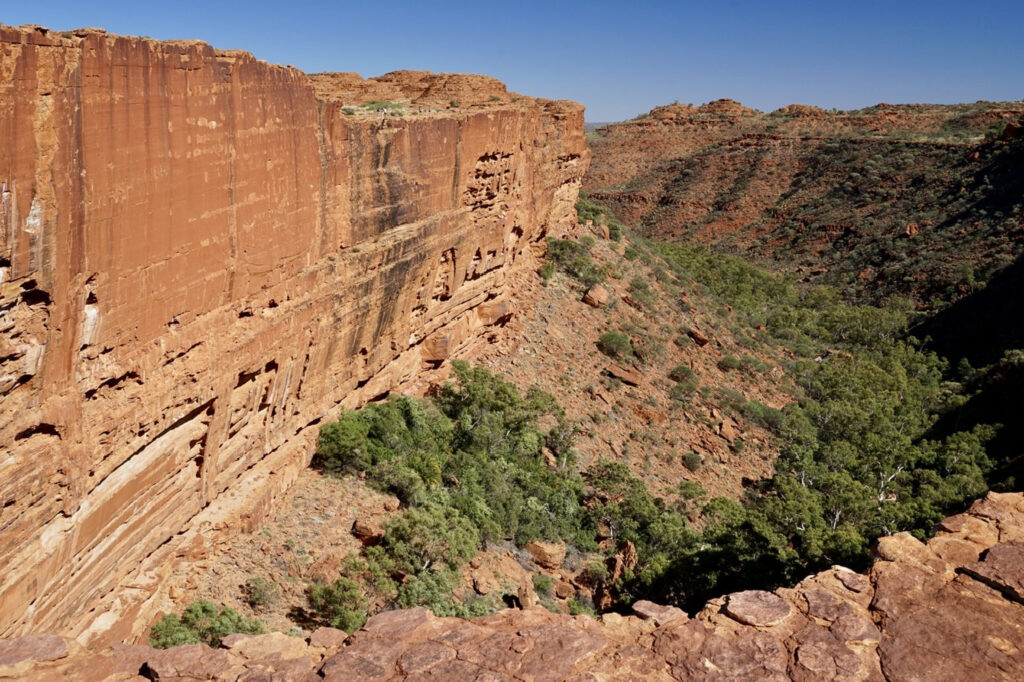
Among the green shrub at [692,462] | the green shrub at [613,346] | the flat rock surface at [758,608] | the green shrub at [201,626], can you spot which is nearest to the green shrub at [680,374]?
the green shrub at [613,346]

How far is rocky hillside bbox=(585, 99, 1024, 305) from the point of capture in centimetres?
3928

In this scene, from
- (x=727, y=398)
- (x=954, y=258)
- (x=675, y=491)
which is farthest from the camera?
(x=954, y=258)

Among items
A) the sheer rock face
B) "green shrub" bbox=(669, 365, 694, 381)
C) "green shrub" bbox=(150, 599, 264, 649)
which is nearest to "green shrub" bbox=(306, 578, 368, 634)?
"green shrub" bbox=(150, 599, 264, 649)

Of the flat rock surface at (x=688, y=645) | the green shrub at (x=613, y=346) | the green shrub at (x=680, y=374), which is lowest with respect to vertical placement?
the green shrub at (x=680, y=374)

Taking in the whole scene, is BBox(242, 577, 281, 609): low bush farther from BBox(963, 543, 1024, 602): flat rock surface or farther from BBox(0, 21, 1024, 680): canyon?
BBox(963, 543, 1024, 602): flat rock surface

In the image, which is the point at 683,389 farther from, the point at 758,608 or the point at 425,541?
the point at 758,608

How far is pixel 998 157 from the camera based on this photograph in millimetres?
45469

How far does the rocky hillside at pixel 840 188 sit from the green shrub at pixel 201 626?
35.3 m

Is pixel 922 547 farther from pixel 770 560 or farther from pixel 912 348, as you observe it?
pixel 912 348

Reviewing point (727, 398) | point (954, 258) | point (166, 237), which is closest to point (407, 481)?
point (166, 237)

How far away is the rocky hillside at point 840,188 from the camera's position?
3928 centimetres

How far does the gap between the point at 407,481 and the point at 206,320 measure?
5296mm

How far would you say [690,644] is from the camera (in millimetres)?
6266

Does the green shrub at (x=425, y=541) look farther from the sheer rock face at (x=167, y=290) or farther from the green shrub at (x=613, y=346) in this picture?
the green shrub at (x=613, y=346)
